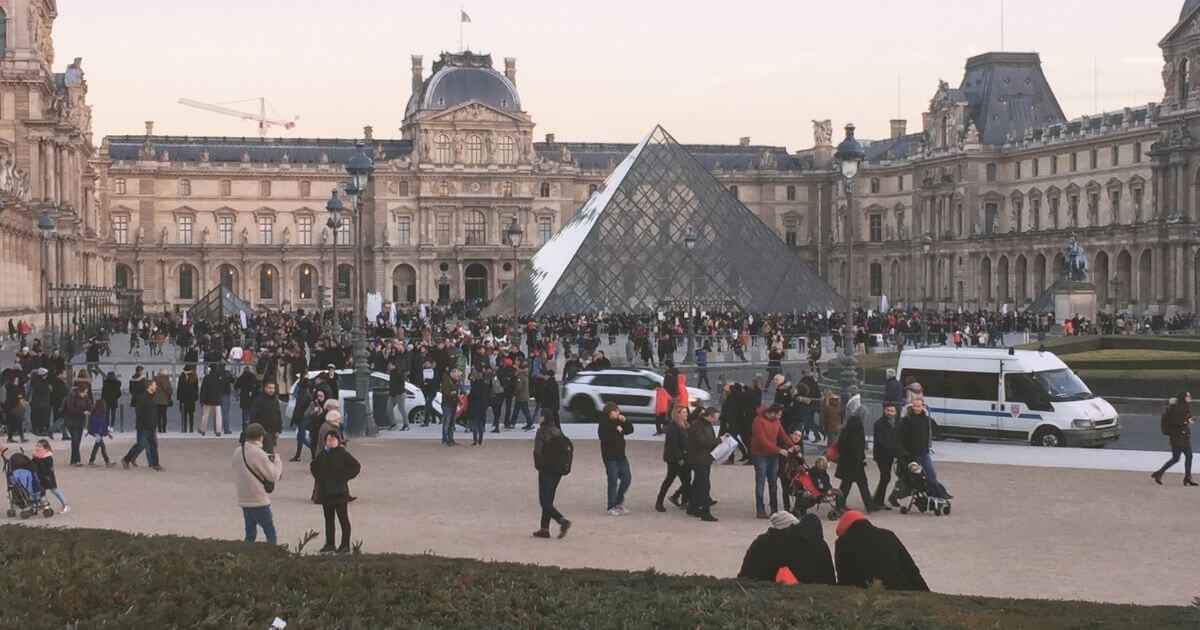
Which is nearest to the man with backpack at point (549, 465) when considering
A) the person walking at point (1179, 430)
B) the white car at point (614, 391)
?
the person walking at point (1179, 430)

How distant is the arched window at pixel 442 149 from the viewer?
79625 millimetres

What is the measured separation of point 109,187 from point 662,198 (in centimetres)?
4385

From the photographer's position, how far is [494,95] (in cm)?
8069

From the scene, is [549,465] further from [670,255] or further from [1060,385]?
[670,255]

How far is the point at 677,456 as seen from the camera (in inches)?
531

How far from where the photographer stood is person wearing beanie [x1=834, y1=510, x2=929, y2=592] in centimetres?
780

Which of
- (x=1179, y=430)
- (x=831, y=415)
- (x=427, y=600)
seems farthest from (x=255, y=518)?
(x=1179, y=430)

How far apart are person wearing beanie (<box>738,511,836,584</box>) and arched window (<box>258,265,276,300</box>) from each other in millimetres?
74900

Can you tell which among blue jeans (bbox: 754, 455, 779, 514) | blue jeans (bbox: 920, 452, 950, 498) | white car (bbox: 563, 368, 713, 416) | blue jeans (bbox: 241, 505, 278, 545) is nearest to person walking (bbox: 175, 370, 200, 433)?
white car (bbox: 563, 368, 713, 416)

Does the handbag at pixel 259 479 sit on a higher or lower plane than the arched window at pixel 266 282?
lower

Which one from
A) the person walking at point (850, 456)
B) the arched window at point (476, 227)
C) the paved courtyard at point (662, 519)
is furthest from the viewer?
the arched window at point (476, 227)

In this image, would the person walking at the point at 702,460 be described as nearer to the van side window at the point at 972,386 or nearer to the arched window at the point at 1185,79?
the van side window at the point at 972,386

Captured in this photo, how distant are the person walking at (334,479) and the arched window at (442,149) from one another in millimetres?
69387

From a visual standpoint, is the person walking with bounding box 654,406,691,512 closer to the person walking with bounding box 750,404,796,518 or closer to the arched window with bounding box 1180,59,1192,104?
the person walking with bounding box 750,404,796,518
